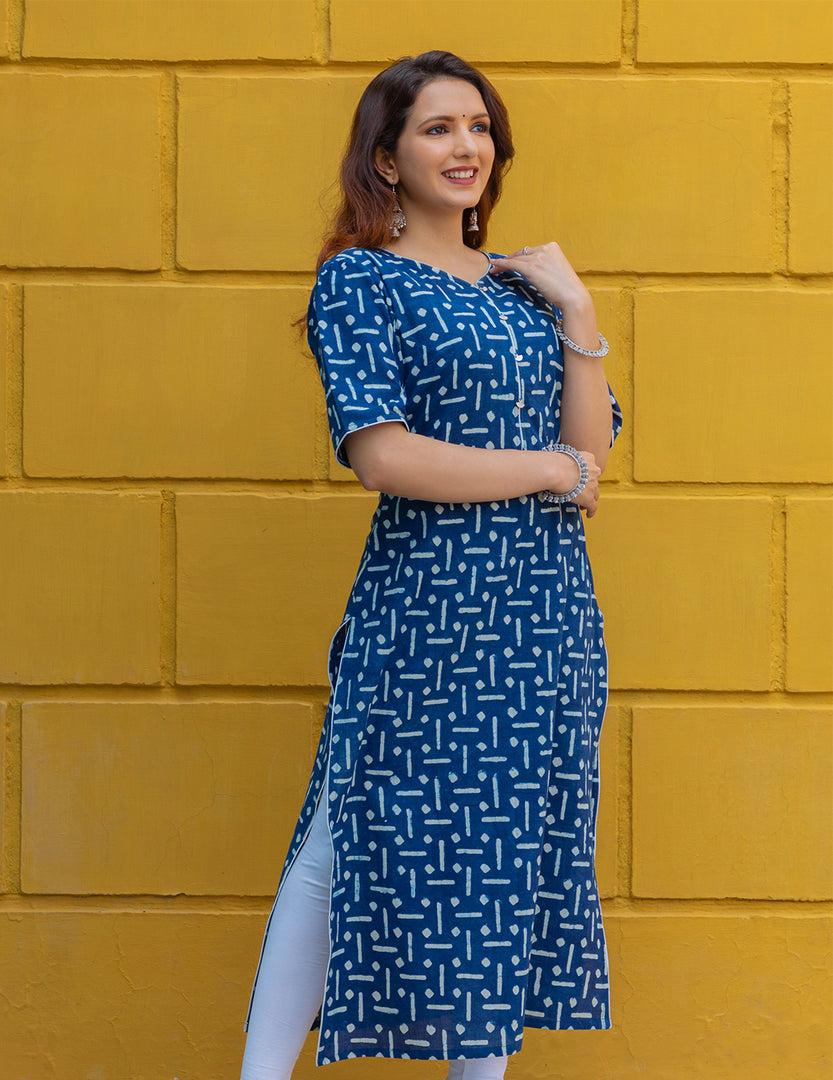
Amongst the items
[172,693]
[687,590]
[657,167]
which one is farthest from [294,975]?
[657,167]

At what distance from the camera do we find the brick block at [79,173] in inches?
112

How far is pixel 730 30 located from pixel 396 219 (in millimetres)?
1235

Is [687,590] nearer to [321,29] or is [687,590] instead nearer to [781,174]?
[781,174]

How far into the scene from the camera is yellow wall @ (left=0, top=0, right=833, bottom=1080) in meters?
2.85

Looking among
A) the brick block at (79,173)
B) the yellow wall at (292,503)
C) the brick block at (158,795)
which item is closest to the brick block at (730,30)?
the yellow wall at (292,503)

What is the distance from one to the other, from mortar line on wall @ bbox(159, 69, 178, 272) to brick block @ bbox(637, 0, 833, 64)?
3.57 feet

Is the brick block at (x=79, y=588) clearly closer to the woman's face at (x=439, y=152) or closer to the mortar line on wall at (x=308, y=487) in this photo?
the mortar line on wall at (x=308, y=487)

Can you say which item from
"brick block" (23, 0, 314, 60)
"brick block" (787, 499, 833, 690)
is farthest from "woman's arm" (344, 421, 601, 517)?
"brick block" (23, 0, 314, 60)

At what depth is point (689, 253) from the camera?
2863 mm

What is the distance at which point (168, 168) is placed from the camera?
2.86 meters

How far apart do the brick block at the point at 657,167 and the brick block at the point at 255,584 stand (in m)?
0.90

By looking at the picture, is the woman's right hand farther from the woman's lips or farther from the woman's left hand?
the woman's lips

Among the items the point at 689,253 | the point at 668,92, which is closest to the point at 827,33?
the point at 668,92

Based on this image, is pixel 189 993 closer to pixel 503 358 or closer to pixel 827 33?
pixel 503 358
